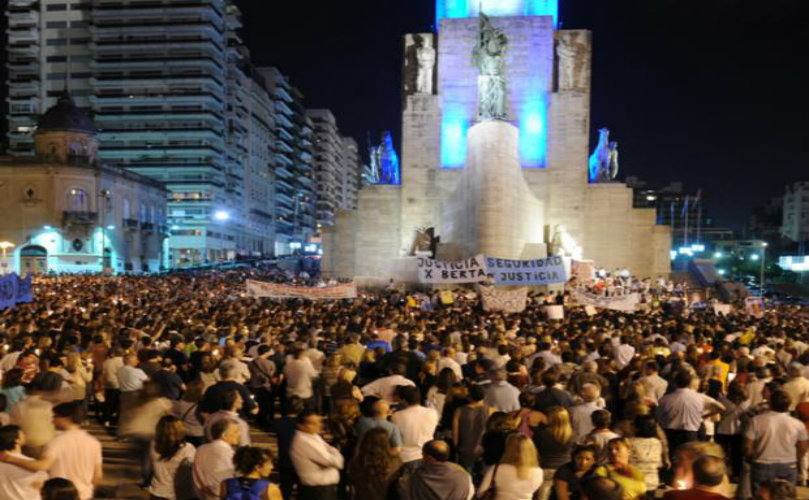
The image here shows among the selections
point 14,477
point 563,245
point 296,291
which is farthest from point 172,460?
point 563,245

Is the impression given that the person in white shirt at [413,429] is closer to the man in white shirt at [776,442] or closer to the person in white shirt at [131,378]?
the man in white shirt at [776,442]

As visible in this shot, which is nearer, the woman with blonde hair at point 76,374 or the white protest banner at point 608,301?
the woman with blonde hair at point 76,374

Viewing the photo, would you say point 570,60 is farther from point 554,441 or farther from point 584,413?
point 554,441

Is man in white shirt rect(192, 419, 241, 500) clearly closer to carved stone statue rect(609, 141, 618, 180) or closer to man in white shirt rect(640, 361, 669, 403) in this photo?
man in white shirt rect(640, 361, 669, 403)

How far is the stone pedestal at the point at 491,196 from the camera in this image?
106 ft

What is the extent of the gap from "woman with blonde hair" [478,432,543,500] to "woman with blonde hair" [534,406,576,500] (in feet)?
2.69

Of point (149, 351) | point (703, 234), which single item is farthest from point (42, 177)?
point (703, 234)

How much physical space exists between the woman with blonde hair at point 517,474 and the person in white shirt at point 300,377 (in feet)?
13.8

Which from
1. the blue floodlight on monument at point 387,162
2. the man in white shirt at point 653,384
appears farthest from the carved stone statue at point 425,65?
the man in white shirt at point 653,384

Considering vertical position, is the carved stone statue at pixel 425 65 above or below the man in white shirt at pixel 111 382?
above

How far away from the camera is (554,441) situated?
221 inches

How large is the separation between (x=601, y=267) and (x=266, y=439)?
37249 millimetres

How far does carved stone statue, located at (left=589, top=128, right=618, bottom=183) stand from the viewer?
44969 millimetres

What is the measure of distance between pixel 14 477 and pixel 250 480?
1636 millimetres
